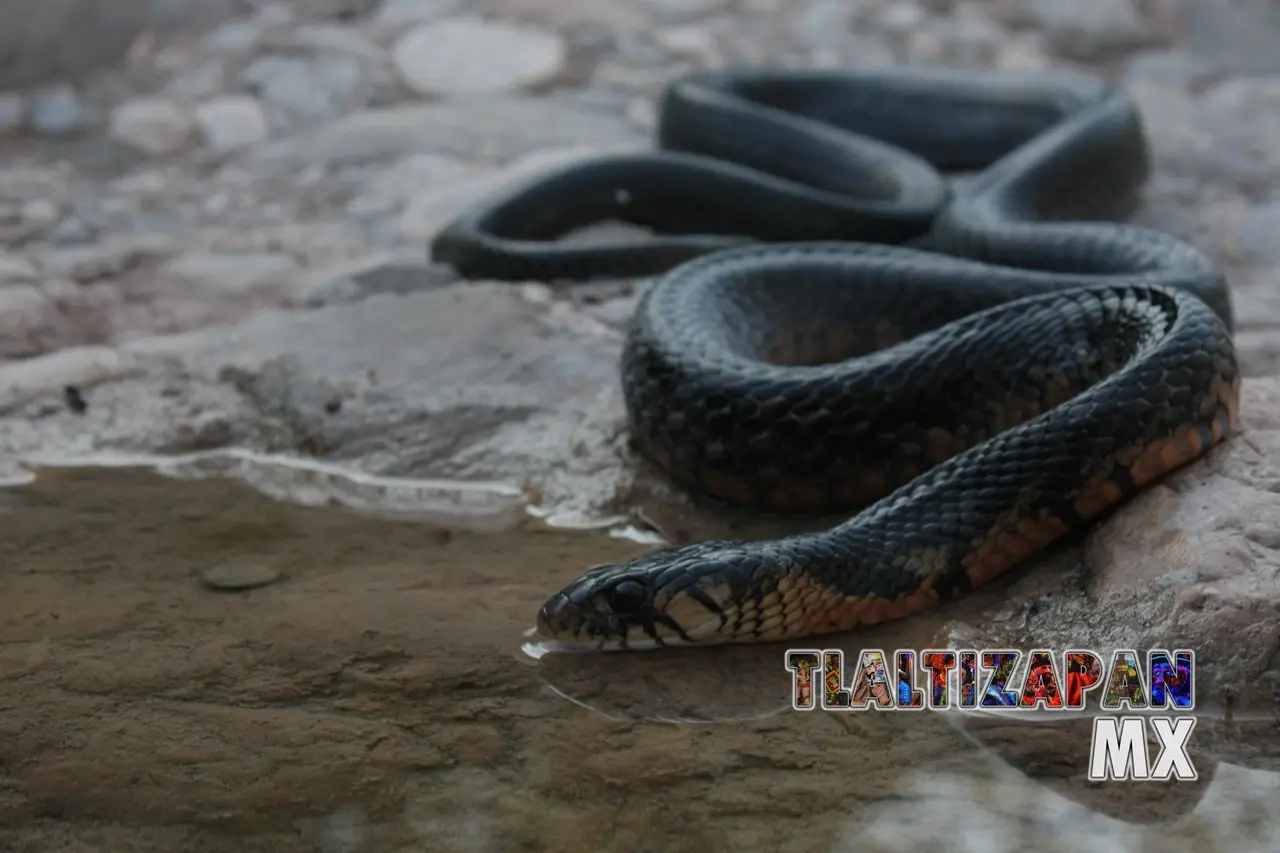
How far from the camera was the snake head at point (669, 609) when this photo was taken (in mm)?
2936

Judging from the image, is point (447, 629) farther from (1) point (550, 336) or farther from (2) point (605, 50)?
(2) point (605, 50)

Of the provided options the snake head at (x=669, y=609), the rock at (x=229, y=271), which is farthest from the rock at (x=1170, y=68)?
the snake head at (x=669, y=609)

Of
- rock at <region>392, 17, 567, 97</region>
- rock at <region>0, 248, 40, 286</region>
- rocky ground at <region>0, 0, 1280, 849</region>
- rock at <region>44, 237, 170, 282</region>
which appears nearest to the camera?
rocky ground at <region>0, 0, 1280, 849</region>

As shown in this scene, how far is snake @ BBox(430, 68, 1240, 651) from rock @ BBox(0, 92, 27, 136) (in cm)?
267

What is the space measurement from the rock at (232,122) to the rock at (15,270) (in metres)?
1.55

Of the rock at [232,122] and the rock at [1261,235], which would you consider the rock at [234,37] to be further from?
the rock at [1261,235]

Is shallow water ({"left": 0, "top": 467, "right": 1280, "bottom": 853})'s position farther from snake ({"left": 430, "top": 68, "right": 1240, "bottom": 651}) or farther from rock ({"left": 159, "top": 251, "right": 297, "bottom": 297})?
rock ({"left": 159, "top": 251, "right": 297, "bottom": 297})

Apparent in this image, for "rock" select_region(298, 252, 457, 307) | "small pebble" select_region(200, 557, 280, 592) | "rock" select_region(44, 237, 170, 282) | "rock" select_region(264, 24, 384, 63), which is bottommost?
"rock" select_region(44, 237, 170, 282)

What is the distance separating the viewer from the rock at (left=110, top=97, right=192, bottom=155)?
687 centimetres

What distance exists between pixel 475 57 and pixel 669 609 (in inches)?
208

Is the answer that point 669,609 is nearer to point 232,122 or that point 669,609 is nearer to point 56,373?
A: point 56,373

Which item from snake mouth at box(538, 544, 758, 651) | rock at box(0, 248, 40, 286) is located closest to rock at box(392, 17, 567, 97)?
rock at box(0, 248, 40, 286)

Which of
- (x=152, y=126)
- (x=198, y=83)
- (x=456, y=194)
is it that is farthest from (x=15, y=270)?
(x=198, y=83)

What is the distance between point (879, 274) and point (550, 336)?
991 millimetres
